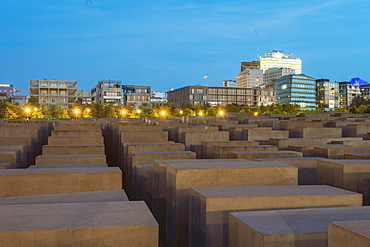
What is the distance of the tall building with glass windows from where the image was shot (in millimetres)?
138125

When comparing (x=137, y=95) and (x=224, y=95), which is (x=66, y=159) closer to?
(x=137, y=95)

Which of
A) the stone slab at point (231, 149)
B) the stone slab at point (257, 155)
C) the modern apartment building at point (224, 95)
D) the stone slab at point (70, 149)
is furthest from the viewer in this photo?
the modern apartment building at point (224, 95)

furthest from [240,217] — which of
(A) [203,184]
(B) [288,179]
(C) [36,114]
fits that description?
(C) [36,114]

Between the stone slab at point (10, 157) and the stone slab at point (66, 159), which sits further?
the stone slab at point (10, 157)

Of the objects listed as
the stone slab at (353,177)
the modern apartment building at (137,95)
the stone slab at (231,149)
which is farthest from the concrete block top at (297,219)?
the modern apartment building at (137,95)

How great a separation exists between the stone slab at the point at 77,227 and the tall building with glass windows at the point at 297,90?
136 m

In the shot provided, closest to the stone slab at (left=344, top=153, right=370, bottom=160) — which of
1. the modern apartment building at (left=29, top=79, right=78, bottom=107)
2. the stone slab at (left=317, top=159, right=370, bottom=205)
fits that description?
the stone slab at (left=317, top=159, right=370, bottom=205)

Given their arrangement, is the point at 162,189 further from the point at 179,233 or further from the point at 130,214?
the point at 130,214

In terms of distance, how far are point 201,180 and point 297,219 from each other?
2.80 meters

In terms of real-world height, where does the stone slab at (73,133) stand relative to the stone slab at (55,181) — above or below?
above

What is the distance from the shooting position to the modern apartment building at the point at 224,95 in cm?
12019

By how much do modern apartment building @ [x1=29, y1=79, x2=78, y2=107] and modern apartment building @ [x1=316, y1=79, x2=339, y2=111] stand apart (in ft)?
332

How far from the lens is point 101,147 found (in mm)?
12633

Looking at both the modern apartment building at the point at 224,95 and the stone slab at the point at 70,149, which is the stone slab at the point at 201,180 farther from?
the modern apartment building at the point at 224,95
